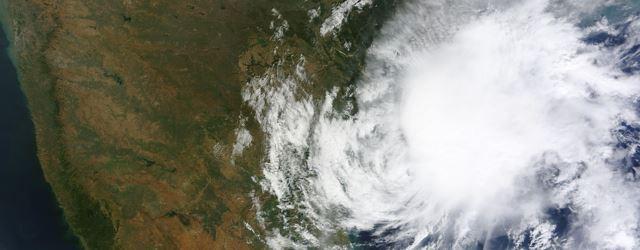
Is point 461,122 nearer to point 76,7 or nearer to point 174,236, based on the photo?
point 174,236

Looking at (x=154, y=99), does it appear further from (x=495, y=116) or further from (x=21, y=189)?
(x=495, y=116)

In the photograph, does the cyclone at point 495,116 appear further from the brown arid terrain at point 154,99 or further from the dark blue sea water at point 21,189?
the dark blue sea water at point 21,189

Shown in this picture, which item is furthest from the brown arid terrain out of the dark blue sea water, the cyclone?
the cyclone

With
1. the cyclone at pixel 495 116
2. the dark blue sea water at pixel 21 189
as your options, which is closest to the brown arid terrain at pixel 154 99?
the dark blue sea water at pixel 21 189

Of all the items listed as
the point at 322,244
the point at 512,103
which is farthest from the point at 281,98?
the point at 512,103

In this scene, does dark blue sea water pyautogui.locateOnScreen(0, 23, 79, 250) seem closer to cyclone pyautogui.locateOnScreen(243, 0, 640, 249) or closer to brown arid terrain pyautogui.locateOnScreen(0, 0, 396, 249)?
brown arid terrain pyautogui.locateOnScreen(0, 0, 396, 249)

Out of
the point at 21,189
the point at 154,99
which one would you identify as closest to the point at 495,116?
the point at 154,99
